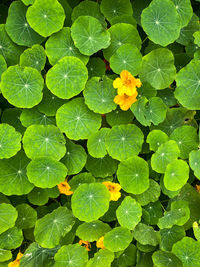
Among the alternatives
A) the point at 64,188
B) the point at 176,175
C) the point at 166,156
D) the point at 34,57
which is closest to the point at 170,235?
the point at 176,175

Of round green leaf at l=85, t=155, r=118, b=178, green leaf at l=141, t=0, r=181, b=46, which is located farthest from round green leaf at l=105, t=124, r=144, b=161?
green leaf at l=141, t=0, r=181, b=46

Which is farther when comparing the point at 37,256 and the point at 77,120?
the point at 37,256

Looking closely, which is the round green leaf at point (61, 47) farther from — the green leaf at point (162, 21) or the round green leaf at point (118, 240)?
the round green leaf at point (118, 240)

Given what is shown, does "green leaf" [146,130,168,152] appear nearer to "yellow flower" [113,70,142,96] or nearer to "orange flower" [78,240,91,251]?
"yellow flower" [113,70,142,96]

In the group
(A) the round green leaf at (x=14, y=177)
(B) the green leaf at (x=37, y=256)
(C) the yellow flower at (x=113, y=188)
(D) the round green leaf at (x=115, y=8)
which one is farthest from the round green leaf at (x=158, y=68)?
(B) the green leaf at (x=37, y=256)

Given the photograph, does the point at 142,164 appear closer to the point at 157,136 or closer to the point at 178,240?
the point at 157,136

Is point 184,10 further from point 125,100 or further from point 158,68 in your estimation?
point 125,100

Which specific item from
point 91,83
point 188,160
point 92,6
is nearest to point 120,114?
point 91,83
